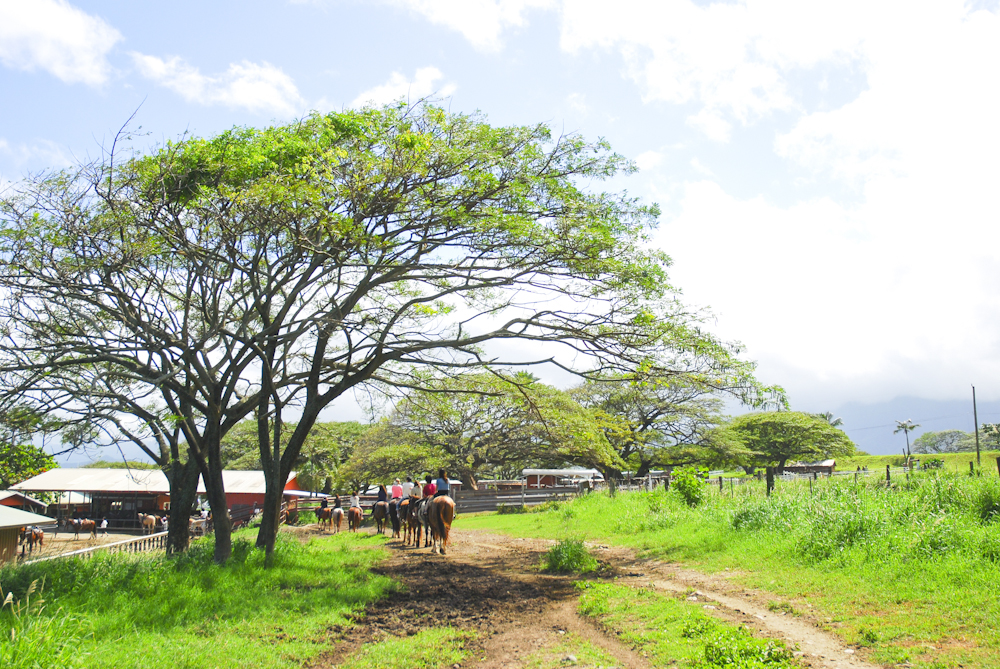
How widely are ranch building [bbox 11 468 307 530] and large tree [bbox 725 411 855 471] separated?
1383 inches

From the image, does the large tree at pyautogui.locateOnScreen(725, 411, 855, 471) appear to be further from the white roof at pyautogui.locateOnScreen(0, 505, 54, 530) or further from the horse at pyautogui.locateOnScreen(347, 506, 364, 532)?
the white roof at pyautogui.locateOnScreen(0, 505, 54, 530)

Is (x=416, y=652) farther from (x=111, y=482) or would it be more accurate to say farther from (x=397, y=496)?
(x=111, y=482)

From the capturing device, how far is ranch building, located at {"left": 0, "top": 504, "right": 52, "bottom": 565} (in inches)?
727

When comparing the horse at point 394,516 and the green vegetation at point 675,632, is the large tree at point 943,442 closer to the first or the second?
the horse at point 394,516

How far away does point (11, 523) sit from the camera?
1844 cm

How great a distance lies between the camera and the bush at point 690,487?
15125mm

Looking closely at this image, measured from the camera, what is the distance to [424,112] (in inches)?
418

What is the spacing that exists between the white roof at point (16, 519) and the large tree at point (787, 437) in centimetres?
4356

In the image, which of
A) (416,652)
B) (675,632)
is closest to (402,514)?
(416,652)

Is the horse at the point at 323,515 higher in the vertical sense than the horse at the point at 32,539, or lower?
higher

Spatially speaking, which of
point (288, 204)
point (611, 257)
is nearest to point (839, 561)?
point (611, 257)

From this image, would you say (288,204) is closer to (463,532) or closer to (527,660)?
(527,660)

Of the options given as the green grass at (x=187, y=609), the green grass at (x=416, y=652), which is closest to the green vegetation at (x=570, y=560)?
the green grass at (x=187, y=609)

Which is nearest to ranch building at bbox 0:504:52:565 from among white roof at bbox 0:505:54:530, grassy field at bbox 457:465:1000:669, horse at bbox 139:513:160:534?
white roof at bbox 0:505:54:530
